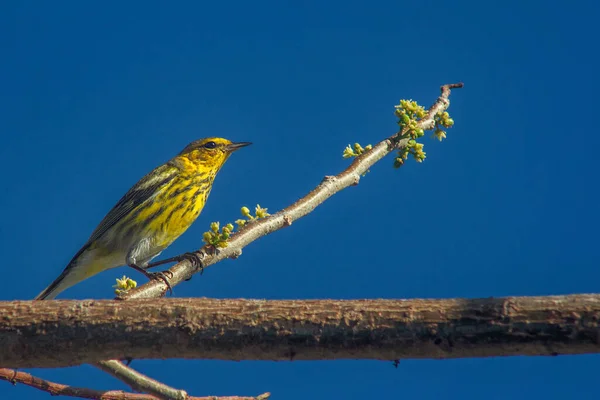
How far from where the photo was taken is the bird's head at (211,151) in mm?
8642

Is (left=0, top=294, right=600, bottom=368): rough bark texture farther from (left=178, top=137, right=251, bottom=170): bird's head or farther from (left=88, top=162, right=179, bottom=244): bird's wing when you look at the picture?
(left=178, top=137, right=251, bottom=170): bird's head

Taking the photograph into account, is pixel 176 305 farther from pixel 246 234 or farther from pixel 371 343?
pixel 246 234

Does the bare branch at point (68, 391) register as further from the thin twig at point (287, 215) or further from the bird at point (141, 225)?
the bird at point (141, 225)

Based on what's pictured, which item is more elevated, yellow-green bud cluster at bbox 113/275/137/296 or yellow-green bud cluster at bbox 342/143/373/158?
yellow-green bud cluster at bbox 342/143/373/158

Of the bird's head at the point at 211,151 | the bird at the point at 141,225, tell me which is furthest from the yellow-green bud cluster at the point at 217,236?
the bird's head at the point at 211,151

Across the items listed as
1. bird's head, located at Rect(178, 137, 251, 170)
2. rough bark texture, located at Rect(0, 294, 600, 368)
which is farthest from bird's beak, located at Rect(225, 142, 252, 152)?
rough bark texture, located at Rect(0, 294, 600, 368)

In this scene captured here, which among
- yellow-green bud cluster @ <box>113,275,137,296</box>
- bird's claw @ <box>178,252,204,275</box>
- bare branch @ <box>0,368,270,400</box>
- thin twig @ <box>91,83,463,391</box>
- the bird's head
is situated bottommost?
bare branch @ <box>0,368,270,400</box>

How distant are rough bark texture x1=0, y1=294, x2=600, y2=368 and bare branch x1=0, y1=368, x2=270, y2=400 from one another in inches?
46.6

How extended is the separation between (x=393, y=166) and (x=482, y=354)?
3.26 m

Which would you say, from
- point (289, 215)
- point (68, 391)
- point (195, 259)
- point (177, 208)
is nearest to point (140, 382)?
point (68, 391)

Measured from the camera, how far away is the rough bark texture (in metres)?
3.07

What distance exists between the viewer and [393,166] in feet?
20.4

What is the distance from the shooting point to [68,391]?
183 inches

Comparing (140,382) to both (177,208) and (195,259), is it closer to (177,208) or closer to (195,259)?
(195,259)
